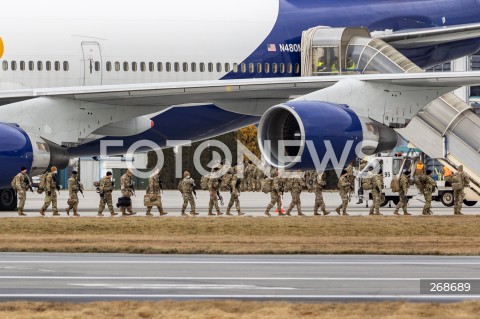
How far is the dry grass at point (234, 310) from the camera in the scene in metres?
12.4

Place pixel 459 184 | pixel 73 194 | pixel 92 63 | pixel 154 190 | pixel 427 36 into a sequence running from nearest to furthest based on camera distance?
pixel 73 194 < pixel 154 190 < pixel 92 63 < pixel 459 184 < pixel 427 36

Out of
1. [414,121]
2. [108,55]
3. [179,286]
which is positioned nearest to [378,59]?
[414,121]

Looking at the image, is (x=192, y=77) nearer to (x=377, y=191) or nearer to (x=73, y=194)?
(x=73, y=194)

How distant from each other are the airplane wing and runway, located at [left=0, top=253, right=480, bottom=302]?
15.4 metres

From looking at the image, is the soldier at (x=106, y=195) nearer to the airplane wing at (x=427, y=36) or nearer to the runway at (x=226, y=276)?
the airplane wing at (x=427, y=36)

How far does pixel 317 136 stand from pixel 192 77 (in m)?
5.35

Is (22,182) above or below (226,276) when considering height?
above

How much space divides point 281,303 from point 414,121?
21014 mm

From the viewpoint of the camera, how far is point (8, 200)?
106 ft

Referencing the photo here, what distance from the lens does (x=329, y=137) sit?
2883cm

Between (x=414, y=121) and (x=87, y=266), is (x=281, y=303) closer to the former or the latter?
(x=87, y=266)

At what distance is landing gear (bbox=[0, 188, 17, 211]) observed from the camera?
106 feet

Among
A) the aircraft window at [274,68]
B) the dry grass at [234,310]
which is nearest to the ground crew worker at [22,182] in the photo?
the aircraft window at [274,68]

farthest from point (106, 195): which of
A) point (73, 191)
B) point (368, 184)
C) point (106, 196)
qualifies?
point (368, 184)
